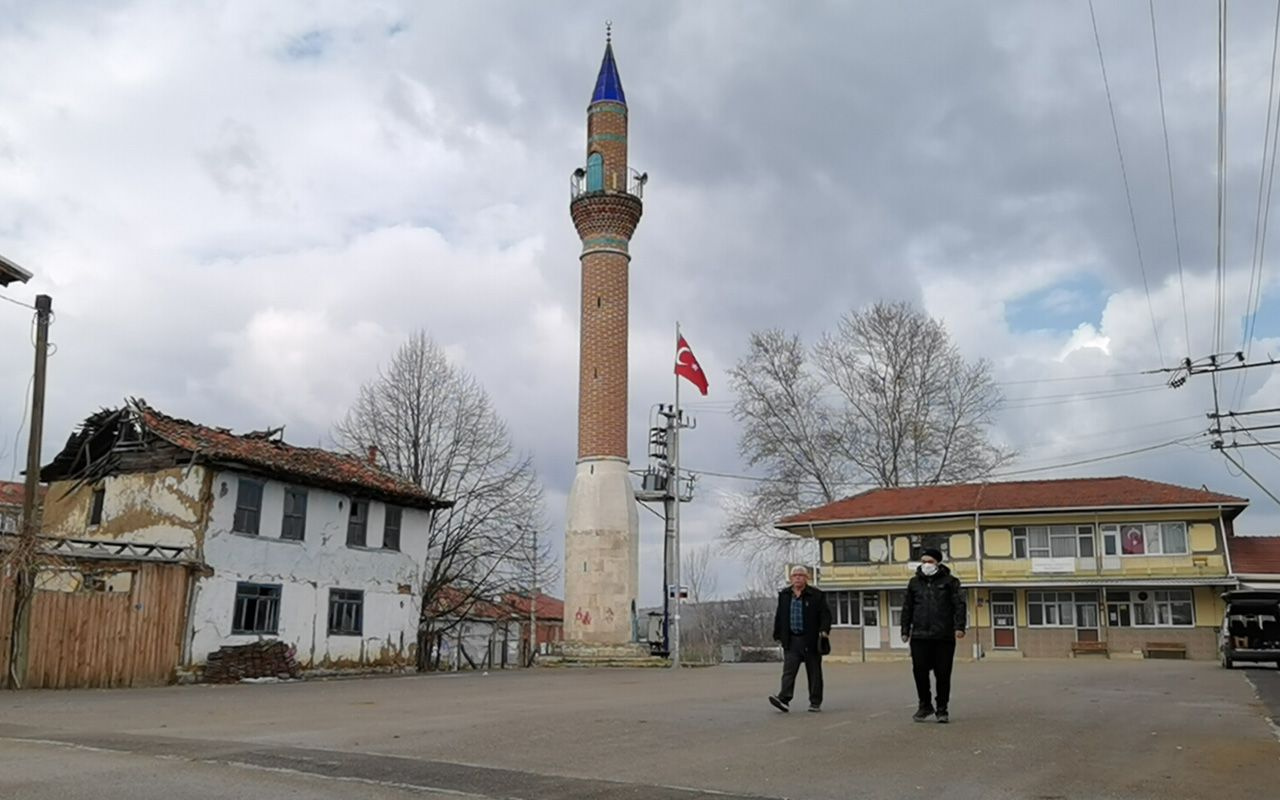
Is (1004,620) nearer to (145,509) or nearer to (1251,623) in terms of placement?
(1251,623)

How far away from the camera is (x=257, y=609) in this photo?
980 inches

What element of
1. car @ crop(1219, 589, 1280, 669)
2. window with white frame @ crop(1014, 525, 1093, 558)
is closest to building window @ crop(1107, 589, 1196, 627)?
window with white frame @ crop(1014, 525, 1093, 558)

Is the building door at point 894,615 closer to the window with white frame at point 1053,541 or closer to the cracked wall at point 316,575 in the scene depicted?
the window with white frame at point 1053,541

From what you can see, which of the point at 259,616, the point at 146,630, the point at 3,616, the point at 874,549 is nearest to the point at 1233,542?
the point at 874,549

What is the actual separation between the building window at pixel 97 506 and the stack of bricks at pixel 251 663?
5106mm

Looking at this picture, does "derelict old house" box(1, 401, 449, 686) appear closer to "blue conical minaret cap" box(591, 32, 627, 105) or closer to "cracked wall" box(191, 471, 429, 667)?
"cracked wall" box(191, 471, 429, 667)

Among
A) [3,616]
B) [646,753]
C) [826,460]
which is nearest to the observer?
[646,753]

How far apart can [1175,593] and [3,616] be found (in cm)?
3793

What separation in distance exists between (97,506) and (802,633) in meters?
20.4

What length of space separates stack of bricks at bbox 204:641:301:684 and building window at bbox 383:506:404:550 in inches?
181

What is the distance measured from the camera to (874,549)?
146ft

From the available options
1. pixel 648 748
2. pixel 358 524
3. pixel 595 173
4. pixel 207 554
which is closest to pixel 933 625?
pixel 648 748

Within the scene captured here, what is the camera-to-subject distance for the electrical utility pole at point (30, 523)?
18.5 metres

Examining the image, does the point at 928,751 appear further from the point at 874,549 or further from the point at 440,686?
the point at 874,549
